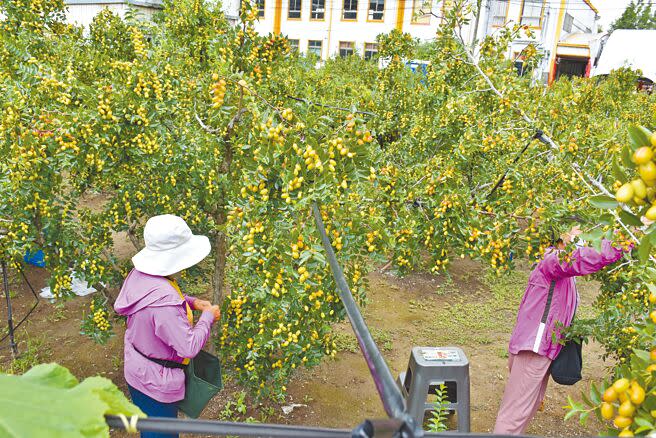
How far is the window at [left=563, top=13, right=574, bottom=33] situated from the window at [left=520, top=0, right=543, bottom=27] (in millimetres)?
2307

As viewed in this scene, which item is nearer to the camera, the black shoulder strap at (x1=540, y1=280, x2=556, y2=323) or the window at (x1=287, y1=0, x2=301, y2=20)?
the black shoulder strap at (x1=540, y1=280, x2=556, y2=323)

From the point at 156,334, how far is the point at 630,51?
2448 centimetres

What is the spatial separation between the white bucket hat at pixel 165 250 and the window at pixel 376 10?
2717 centimetres

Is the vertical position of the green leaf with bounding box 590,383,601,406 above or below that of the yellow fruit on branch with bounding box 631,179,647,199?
below

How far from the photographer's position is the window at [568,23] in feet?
94.3

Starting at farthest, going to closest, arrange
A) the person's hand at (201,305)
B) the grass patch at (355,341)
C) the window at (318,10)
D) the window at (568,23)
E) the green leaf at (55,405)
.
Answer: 1. the window at (568,23)
2. the window at (318,10)
3. the grass patch at (355,341)
4. the person's hand at (201,305)
5. the green leaf at (55,405)

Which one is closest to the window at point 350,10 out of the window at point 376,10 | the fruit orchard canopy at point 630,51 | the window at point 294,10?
the window at point 376,10

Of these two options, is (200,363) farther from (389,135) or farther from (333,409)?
(389,135)

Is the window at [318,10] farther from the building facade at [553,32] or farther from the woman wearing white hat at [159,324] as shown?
the woman wearing white hat at [159,324]

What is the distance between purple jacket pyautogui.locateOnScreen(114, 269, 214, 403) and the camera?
7.93 feet

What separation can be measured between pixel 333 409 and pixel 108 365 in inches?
80.8

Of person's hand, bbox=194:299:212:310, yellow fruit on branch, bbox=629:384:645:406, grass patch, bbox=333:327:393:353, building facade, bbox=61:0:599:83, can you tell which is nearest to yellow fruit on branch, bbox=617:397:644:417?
yellow fruit on branch, bbox=629:384:645:406

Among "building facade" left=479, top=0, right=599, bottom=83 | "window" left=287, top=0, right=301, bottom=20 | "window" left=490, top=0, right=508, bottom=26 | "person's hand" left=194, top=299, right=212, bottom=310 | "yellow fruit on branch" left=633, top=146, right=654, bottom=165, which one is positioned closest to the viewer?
"yellow fruit on branch" left=633, top=146, right=654, bottom=165

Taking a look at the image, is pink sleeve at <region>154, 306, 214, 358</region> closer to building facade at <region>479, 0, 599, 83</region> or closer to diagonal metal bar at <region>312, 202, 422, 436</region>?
diagonal metal bar at <region>312, 202, 422, 436</region>
